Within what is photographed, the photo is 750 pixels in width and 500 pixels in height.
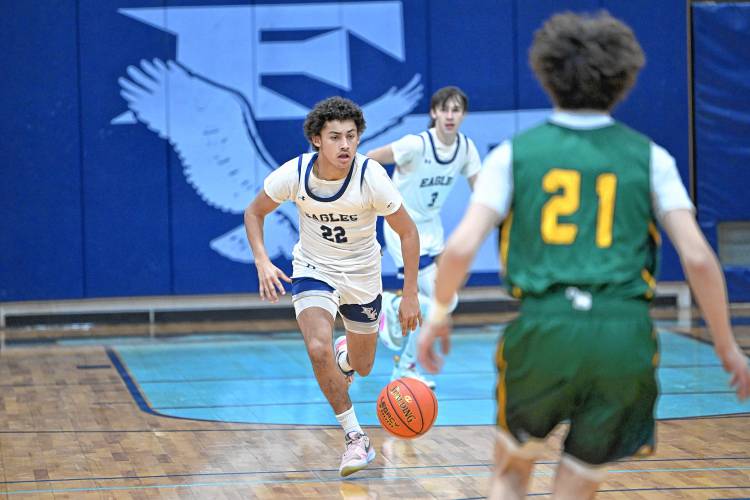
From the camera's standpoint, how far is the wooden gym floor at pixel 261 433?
5.29 m

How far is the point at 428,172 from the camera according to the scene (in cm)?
822

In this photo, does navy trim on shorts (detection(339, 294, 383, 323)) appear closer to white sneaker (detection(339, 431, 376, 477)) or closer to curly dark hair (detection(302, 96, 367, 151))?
white sneaker (detection(339, 431, 376, 477))

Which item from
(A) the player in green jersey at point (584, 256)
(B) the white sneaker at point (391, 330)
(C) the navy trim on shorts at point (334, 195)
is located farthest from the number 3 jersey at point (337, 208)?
(A) the player in green jersey at point (584, 256)

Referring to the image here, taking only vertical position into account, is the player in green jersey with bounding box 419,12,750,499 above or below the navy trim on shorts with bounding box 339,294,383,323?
above

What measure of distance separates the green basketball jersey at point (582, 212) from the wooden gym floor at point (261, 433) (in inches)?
92.4

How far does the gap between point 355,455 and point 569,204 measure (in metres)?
2.88

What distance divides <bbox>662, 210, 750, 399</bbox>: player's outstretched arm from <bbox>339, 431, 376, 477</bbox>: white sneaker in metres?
2.74

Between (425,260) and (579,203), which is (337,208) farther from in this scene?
(579,203)

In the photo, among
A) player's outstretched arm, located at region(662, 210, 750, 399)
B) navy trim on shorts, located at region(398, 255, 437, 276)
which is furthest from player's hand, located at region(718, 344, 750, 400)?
navy trim on shorts, located at region(398, 255, 437, 276)

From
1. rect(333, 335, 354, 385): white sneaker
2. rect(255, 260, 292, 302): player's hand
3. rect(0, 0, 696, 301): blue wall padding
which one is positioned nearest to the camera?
rect(255, 260, 292, 302): player's hand

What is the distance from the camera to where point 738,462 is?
568 centimetres

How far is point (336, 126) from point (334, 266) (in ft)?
2.45

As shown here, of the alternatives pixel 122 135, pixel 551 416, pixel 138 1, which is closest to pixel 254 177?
pixel 122 135

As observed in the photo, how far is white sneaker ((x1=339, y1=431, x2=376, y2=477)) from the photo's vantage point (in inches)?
214
